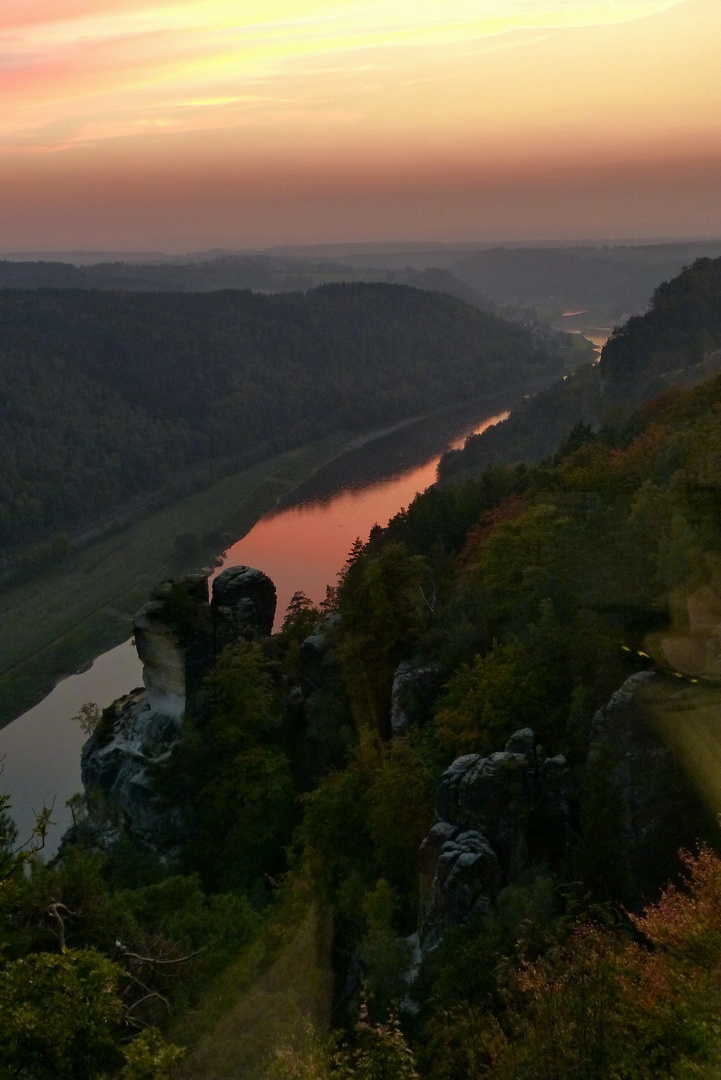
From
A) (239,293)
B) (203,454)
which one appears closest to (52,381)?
(203,454)

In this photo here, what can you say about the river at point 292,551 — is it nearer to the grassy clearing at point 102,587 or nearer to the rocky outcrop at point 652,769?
the grassy clearing at point 102,587

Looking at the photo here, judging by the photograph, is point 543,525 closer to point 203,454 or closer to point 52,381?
point 203,454

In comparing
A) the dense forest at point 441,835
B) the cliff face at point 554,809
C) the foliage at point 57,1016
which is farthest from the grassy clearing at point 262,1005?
the cliff face at point 554,809

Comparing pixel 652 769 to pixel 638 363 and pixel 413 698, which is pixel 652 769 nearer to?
pixel 413 698

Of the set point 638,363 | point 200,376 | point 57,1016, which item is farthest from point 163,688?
point 200,376

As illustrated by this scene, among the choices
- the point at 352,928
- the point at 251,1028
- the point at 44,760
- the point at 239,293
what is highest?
the point at 239,293

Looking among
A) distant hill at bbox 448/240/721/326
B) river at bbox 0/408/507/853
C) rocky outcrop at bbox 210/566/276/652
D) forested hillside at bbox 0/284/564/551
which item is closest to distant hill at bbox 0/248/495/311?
distant hill at bbox 448/240/721/326

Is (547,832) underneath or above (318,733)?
above
